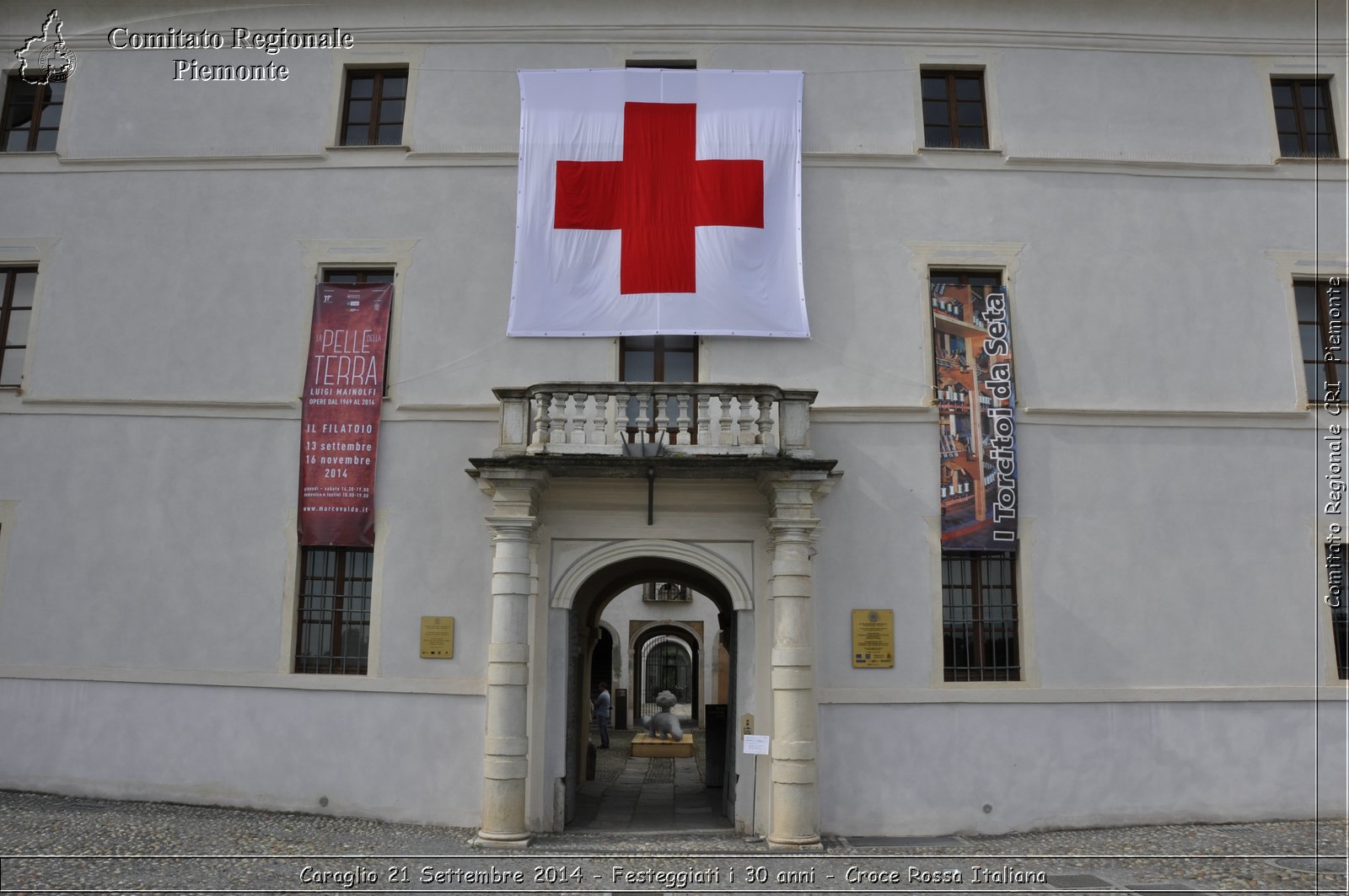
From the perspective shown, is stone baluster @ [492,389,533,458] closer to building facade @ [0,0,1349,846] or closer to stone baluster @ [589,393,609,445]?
building facade @ [0,0,1349,846]

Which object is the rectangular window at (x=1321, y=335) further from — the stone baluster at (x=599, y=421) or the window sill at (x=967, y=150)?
the stone baluster at (x=599, y=421)

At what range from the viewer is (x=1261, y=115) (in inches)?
581

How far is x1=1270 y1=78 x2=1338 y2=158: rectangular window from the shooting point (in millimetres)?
14883

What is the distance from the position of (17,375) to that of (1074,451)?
50.6 feet

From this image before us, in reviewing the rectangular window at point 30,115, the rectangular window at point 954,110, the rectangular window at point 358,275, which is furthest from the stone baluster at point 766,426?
the rectangular window at point 30,115

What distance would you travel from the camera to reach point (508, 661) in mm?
12086

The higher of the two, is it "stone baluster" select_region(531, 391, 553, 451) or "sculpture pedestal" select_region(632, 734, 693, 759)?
"stone baluster" select_region(531, 391, 553, 451)

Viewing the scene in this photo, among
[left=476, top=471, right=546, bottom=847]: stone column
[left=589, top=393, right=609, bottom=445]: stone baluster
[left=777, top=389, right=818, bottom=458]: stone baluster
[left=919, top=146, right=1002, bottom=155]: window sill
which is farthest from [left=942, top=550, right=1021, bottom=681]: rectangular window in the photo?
[left=919, top=146, right=1002, bottom=155]: window sill

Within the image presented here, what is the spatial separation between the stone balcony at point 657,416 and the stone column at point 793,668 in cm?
65

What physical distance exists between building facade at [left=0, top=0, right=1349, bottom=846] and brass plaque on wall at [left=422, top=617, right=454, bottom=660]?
13 cm

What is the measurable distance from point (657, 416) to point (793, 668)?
361 cm

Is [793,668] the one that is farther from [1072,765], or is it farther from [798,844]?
[1072,765]

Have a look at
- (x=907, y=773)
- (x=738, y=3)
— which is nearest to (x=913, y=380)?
(x=907, y=773)

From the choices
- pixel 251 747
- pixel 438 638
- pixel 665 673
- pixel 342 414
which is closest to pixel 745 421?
pixel 438 638
